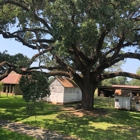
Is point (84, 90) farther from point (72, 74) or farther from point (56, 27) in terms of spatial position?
point (56, 27)

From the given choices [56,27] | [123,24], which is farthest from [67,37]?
[123,24]

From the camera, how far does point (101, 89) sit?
40.9 metres

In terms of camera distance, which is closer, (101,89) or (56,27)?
(56,27)

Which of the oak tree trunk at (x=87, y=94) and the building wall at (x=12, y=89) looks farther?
the building wall at (x=12, y=89)

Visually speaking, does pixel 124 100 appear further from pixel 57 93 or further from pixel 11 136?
pixel 11 136

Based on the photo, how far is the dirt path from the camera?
939 centimetres

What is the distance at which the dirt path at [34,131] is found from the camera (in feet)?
30.8

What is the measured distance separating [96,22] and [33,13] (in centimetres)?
425

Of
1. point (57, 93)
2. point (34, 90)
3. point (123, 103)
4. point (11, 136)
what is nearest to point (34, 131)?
point (11, 136)

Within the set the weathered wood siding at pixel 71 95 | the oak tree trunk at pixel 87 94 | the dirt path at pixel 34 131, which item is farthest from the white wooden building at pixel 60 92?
the dirt path at pixel 34 131

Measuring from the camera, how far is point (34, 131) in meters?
10.4

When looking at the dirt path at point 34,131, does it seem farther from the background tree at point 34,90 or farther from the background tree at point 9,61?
the background tree at point 9,61

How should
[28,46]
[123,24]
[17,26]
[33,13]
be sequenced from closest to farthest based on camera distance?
[123,24] < [33,13] < [17,26] < [28,46]

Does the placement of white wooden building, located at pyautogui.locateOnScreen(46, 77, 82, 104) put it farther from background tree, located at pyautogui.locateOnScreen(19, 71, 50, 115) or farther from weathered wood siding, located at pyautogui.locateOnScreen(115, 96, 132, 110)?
background tree, located at pyautogui.locateOnScreen(19, 71, 50, 115)
